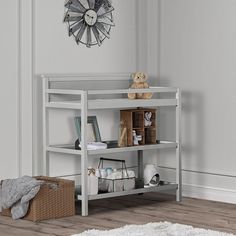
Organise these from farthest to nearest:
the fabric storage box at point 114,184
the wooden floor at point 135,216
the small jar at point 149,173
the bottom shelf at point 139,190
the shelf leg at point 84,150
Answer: the small jar at point 149,173
the fabric storage box at point 114,184
the bottom shelf at point 139,190
the shelf leg at point 84,150
the wooden floor at point 135,216

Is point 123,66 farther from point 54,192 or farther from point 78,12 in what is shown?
point 54,192

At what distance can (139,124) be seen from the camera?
4.95 m

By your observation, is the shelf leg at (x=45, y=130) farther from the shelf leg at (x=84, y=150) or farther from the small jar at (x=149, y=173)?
the small jar at (x=149, y=173)

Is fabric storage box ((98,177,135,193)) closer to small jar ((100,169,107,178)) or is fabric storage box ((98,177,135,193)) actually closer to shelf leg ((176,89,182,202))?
small jar ((100,169,107,178))

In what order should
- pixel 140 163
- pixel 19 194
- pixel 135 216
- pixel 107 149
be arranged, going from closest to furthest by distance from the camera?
pixel 19 194 → pixel 135 216 → pixel 107 149 → pixel 140 163

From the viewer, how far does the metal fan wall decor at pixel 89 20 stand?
4895mm

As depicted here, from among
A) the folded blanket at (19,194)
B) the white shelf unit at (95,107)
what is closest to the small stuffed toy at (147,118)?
the white shelf unit at (95,107)

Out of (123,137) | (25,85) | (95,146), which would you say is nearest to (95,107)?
(95,146)

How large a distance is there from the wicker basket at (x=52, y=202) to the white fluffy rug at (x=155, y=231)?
1.54 ft

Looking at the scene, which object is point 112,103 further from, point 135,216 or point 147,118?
point 135,216

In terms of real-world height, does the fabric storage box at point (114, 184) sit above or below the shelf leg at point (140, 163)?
below

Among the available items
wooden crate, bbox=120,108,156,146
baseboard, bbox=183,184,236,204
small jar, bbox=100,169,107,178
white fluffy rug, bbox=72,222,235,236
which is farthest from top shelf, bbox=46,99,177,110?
white fluffy rug, bbox=72,222,235,236

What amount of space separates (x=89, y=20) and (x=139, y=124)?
818mm

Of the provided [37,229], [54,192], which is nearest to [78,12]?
[54,192]
